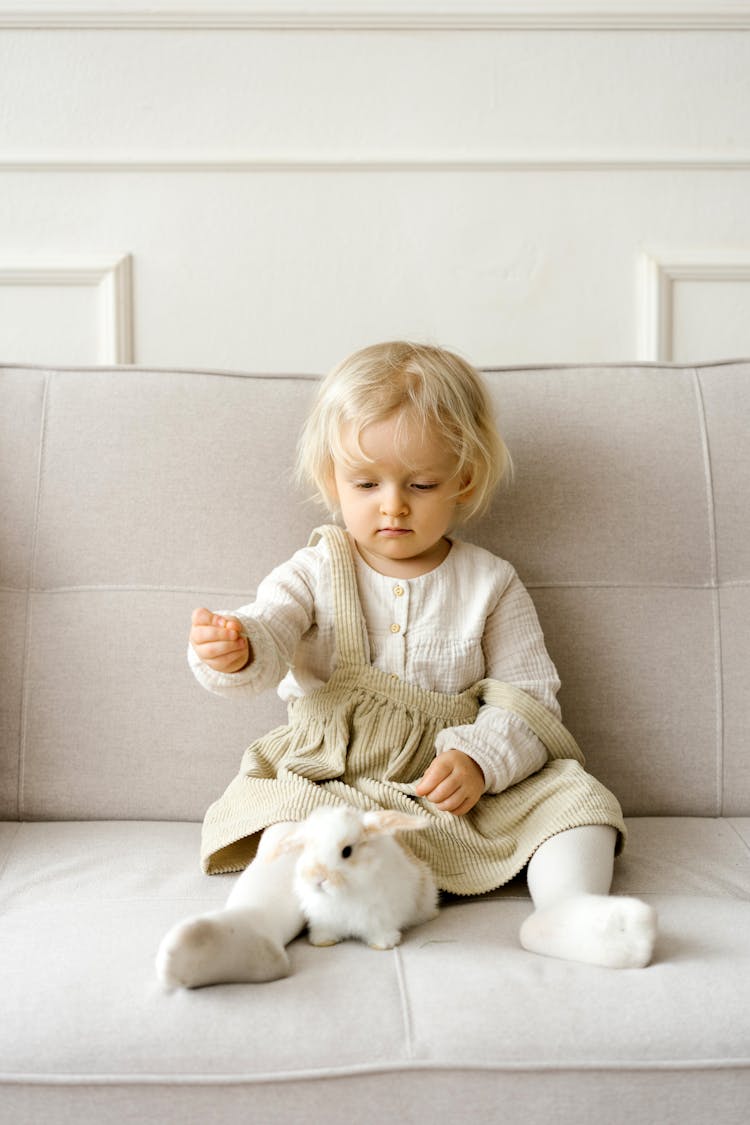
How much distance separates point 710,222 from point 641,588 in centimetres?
76

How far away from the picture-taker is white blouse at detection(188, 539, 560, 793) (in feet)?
4.83

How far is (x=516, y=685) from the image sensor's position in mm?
1497

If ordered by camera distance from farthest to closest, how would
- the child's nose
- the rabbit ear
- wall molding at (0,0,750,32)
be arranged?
wall molding at (0,0,750,32) → the child's nose → the rabbit ear

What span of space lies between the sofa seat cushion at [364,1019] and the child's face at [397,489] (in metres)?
0.52

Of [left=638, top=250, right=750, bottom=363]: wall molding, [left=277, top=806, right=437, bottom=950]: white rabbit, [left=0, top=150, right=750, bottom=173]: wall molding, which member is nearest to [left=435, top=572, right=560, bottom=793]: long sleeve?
[left=277, top=806, right=437, bottom=950]: white rabbit

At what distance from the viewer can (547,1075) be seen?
0.97 m

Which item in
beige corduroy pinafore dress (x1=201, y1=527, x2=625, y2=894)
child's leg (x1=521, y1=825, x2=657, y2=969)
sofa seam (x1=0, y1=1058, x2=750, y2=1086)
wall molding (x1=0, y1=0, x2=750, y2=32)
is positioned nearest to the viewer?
sofa seam (x1=0, y1=1058, x2=750, y2=1086)

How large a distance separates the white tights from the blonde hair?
0.49m

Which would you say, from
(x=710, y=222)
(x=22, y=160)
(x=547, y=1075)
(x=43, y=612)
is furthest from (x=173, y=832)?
(x=710, y=222)

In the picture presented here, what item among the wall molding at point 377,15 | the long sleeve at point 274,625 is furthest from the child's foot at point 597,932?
the wall molding at point 377,15

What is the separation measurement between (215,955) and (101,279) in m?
1.30

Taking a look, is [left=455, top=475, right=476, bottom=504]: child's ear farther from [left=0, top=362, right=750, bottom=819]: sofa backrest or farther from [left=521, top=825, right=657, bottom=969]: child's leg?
[left=521, top=825, right=657, bottom=969]: child's leg

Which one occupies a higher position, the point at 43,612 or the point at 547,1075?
the point at 43,612

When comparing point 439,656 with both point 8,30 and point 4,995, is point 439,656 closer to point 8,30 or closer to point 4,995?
point 4,995
